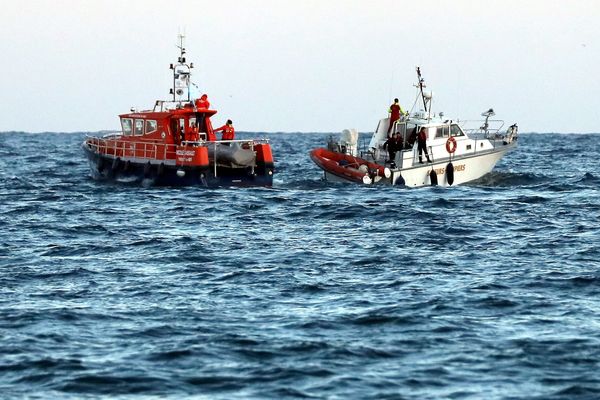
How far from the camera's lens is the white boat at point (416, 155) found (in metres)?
33.0

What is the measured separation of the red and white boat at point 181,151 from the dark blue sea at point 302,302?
4.59m

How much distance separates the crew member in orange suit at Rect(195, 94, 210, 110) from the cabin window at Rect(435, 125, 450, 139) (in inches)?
292

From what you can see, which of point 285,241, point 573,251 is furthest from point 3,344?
point 573,251

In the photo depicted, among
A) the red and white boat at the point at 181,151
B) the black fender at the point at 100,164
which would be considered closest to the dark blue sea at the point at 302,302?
the red and white boat at the point at 181,151

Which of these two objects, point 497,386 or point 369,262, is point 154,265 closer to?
point 369,262

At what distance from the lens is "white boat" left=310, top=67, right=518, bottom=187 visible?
108ft

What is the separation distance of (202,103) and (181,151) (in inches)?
99.5

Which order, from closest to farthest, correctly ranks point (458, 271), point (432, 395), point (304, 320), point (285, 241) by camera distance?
point (432, 395) → point (304, 320) → point (458, 271) → point (285, 241)

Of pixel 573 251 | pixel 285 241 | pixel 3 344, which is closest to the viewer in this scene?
pixel 3 344

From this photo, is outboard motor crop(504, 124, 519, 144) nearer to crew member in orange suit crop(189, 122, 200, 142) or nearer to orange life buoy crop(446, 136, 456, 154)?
orange life buoy crop(446, 136, 456, 154)

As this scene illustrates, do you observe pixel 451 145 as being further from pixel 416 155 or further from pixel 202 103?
pixel 202 103

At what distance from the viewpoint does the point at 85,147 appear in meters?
38.7

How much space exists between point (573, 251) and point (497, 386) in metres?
9.09

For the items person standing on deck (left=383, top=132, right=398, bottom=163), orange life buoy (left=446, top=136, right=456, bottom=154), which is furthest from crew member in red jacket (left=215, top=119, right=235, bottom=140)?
orange life buoy (left=446, top=136, right=456, bottom=154)
